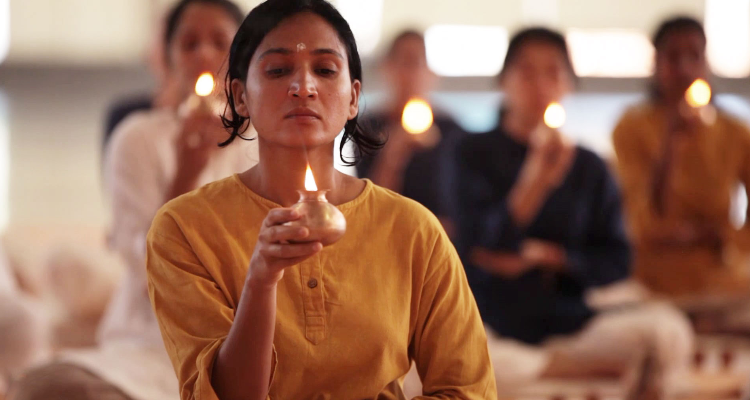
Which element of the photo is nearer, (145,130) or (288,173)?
(288,173)

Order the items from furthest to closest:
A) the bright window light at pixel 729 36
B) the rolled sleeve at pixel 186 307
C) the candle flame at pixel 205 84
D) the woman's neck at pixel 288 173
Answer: the bright window light at pixel 729 36 → the candle flame at pixel 205 84 → the woman's neck at pixel 288 173 → the rolled sleeve at pixel 186 307

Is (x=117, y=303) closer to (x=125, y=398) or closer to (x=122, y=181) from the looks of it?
(x=122, y=181)

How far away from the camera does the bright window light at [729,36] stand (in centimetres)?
580

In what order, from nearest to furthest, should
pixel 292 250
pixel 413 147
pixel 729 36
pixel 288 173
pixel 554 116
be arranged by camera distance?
pixel 292 250 → pixel 288 173 → pixel 554 116 → pixel 413 147 → pixel 729 36

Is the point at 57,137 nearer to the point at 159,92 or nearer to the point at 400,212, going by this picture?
the point at 159,92

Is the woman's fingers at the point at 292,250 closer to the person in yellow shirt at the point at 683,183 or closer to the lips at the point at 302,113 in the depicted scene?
the lips at the point at 302,113

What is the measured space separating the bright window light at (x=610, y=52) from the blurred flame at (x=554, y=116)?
3380 mm

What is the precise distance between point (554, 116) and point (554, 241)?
433mm

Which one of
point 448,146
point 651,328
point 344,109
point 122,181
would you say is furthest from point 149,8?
point 344,109

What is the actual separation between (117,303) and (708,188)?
1964 mm

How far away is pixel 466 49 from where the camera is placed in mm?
5988

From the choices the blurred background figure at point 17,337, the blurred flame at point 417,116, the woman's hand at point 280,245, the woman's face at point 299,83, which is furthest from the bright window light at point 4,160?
the woman's hand at point 280,245


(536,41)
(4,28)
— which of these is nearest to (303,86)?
(536,41)

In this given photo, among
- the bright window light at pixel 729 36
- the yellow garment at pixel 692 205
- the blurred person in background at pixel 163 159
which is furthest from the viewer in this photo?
the bright window light at pixel 729 36
